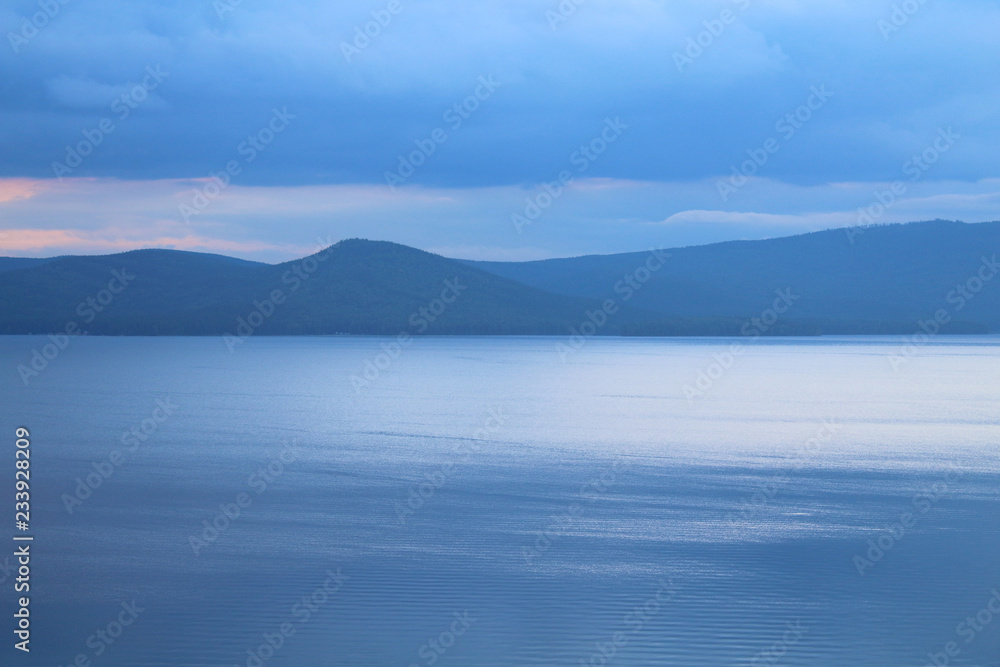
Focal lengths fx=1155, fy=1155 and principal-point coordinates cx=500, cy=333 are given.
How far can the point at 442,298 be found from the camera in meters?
147

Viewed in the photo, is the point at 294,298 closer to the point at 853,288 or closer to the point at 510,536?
the point at 853,288

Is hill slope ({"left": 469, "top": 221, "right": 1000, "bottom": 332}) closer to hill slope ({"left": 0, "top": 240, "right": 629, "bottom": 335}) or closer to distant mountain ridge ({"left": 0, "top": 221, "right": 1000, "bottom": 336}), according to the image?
distant mountain ridge ({"left": 0, "top": 221, "right": 1000, "bottom": 336})

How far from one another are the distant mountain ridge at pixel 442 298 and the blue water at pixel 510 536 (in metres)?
106

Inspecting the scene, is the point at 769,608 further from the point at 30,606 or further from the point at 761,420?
the point at 761,420

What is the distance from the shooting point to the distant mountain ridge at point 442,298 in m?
137

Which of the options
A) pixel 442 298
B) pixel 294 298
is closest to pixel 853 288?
pixel 442 298

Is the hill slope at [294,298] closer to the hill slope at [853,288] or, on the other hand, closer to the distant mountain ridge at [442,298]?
the distant mountain ridge at [442,298]

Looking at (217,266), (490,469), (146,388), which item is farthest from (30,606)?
(217,266)

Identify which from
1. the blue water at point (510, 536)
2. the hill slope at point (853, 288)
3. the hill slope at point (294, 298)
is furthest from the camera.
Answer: the hill slope at point (853, 288)

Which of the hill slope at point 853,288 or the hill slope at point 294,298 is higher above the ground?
the hill slope at point 853,288

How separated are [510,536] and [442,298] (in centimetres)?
13236

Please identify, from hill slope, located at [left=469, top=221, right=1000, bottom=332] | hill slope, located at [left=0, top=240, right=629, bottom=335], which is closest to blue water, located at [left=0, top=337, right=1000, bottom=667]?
hill slope, located at [left=0, top=240, right=629, bottom=335]

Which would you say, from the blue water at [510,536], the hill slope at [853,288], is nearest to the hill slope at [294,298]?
the hill slope at [853,288]

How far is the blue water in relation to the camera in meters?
10.4
